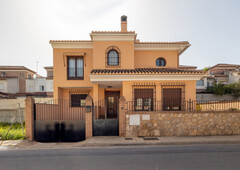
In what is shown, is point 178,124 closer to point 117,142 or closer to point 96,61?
point 117,142

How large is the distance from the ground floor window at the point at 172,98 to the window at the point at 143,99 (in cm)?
108

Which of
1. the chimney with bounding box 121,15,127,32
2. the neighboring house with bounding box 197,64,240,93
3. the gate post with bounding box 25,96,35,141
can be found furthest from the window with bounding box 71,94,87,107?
the neighboring house with bounding box 197,64,240,93

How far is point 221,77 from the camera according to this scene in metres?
30.5

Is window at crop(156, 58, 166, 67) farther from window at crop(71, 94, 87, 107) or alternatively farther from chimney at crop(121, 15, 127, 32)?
window at crop(71, 94, 87, 107)

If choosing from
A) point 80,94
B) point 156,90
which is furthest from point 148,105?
point 80,94

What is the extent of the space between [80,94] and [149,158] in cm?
950

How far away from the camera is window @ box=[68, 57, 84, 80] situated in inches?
488

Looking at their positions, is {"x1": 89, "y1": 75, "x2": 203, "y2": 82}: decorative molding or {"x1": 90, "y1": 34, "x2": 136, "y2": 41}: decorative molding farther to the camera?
{"x1": 90, "y1": 34, "x2": 136, "y2": 41}: decorative molding

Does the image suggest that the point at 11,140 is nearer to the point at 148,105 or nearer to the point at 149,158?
the point at 149,158

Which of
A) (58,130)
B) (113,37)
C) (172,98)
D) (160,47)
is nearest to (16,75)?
(113,37)

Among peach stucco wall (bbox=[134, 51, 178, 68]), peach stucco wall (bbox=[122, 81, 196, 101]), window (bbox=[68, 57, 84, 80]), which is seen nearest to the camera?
peach stucco wall (bbox=[122, 81, 196, 101])

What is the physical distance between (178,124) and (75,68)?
9791mm

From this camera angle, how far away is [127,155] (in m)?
5.56

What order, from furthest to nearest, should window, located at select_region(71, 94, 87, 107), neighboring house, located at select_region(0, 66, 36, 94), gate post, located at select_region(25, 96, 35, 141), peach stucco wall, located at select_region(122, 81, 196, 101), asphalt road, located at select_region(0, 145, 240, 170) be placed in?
neighboring house, located at select_region(0, 66, 36, 94) < window, located at select_region(71, 94, 87, 107) < peach stucco wall, located at select_region(122, 81, 196, 101) < gate post, located at select_region(25, 96, 35, 141) < asphalt road, located at select_region(0, 145, 240, 170)
